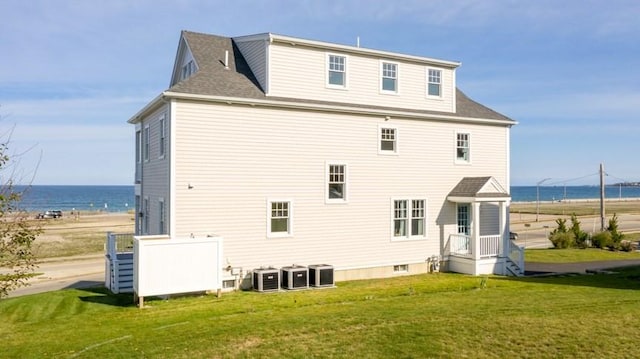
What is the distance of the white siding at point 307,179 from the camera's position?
58.5ft

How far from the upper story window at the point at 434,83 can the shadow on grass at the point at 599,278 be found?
869cm

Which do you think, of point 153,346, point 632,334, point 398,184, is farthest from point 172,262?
point 632,334

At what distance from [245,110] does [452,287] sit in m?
9.65

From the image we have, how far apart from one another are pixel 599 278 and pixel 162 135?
18.2 metres

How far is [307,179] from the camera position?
2002 centimetres

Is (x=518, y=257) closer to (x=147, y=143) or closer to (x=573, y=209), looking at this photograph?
(x=147, y=143)

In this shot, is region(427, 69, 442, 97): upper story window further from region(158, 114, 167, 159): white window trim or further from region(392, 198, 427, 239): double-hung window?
region(158, 114, 167, 159): white window trim

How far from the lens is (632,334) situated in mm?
10984

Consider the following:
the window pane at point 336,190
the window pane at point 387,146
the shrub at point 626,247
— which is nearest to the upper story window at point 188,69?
the window pane at point 336,190

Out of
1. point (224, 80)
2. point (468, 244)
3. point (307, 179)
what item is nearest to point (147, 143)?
point (224, 80)

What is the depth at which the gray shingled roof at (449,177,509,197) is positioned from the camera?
22.5 meters

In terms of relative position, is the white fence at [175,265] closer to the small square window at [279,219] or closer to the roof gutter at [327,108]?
the small square window at [279,219]

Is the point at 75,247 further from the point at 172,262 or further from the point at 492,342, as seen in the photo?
the point at 492,342

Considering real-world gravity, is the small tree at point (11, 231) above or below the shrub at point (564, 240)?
above
